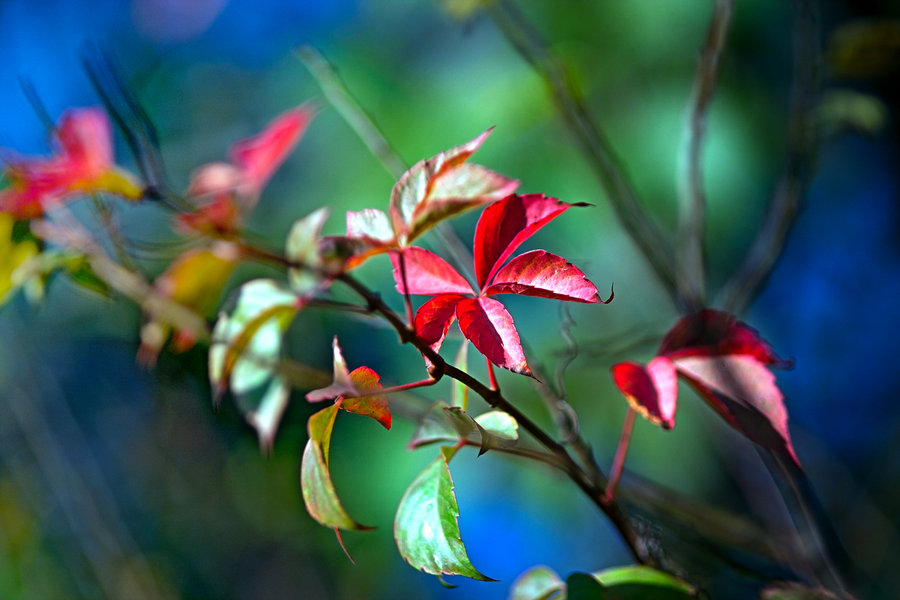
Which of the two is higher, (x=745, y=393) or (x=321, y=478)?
(x=321, y=478)

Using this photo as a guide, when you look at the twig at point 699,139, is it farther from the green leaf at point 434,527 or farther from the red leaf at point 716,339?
the green leaf at point 434,527

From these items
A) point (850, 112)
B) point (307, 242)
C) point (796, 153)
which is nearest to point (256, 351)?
point (307, 242)

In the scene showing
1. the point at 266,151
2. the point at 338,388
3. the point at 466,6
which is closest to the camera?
the point at 338,388

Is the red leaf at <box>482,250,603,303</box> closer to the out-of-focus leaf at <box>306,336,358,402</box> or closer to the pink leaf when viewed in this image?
the out-of-focus leaf at <box>306,336,358,402</box>

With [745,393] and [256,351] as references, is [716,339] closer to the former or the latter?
[745,393]

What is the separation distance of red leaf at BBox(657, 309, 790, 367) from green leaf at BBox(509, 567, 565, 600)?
13cm

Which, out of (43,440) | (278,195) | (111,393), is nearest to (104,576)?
(43,440)

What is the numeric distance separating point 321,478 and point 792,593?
239mm

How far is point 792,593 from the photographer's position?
32 cm

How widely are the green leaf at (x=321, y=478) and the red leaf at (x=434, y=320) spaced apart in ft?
0.14

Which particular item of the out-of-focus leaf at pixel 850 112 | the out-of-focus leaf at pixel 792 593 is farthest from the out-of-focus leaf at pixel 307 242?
the out-of-focus leaf at pixel 850 112

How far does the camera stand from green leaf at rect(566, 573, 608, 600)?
0.95 feet

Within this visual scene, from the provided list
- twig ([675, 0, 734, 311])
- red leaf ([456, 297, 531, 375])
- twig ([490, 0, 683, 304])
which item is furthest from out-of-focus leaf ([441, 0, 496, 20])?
red leaf ([456, 297, 531, 375])

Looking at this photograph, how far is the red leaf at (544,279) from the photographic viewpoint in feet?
0.77
